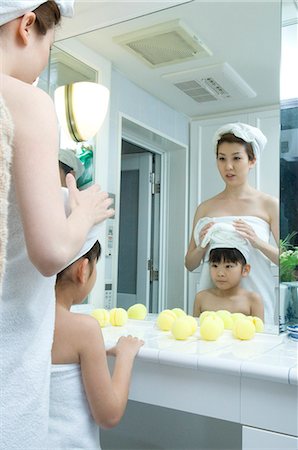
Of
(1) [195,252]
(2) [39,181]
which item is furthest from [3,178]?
(1) [195,252]

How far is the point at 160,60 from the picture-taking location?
1.44 meters

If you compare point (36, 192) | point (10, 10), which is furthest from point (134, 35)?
point (36, 192)

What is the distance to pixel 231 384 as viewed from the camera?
869 mm

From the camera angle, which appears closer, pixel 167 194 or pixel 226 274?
pixel 226 274

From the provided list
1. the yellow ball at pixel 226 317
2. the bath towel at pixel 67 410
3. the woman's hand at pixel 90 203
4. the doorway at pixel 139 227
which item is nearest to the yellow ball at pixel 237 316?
the yellow ball at pixel 226 317

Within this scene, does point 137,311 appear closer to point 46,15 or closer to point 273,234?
point 273,234

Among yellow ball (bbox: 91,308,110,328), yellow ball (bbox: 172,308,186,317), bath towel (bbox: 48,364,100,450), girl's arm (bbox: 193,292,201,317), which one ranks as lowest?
bath towel (bbox: 48,364,100,450)

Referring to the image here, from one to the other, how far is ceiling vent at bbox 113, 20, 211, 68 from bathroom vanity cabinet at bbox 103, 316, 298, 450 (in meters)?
0.91

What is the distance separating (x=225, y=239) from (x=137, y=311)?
0.39 metres

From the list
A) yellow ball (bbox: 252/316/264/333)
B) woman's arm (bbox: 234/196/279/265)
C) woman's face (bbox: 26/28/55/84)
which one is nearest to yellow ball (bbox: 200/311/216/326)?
yellow ball (bbox: 252/316/264/333)

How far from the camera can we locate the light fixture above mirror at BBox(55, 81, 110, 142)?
5.31 feet

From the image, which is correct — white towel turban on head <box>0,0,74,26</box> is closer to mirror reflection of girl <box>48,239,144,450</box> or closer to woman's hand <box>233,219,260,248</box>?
mirror reflection of girl <box>48,239,144,450</box>

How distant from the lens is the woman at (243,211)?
48.4 inches

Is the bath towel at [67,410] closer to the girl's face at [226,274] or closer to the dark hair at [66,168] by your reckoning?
the girl's face at [226,274]
